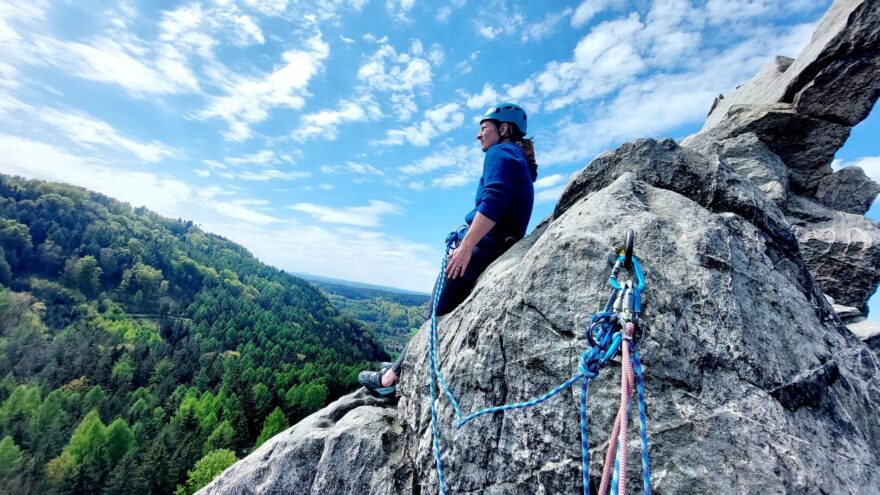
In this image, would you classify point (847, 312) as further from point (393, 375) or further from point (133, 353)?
point (133, 353)

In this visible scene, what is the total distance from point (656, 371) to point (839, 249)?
10.1 metres

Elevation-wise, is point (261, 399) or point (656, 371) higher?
point (656, 371)

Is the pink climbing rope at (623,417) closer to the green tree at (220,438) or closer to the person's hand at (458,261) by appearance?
the person's hand at (458,261)

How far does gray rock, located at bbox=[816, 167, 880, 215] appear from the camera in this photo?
1048 centimetres

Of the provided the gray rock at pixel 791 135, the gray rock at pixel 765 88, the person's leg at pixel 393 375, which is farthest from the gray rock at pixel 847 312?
the person's leg at pixel 393 375

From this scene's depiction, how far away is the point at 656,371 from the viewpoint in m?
3.39

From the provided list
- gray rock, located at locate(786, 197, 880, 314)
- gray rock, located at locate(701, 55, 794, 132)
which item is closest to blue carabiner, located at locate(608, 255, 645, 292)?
gray rock, located at locate(786, 197, 880, 314)

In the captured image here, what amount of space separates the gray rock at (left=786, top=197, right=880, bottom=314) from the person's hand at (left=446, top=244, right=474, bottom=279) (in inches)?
377

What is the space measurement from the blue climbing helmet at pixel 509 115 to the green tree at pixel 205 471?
49.0m

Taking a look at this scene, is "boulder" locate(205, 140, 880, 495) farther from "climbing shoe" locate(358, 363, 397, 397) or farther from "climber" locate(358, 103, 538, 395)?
"climbing shoe" locate(358, 363, 397, 397)

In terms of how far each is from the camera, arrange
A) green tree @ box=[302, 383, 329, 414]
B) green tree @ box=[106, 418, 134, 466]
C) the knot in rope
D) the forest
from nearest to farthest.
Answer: the knot in rope → the forest → green tree @ box=[106, 418, 134, 466] → green tree @ box=[302, 383, 329, 414]

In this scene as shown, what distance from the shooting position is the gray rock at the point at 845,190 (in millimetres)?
10477

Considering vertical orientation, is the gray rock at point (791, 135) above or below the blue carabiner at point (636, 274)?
above

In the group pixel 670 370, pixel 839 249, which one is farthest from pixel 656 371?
pixel 839 249
